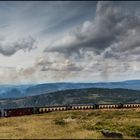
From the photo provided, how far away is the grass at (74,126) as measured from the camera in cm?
4726

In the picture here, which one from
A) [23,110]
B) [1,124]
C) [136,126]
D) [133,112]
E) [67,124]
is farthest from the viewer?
[23,110]

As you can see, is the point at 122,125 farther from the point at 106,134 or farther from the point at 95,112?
the point at 95,112

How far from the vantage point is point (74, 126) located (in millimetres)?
57281

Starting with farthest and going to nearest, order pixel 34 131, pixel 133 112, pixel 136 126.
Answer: pixel 133 112
pixel 136 126
pixel 34 131

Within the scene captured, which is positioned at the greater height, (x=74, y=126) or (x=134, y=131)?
(x=74, y=126)

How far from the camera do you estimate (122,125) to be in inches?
2307

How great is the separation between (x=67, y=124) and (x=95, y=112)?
2403 cm

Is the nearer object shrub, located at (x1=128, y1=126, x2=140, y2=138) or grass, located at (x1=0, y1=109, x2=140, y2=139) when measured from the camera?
grass, located at (x1=0, y1=109, x2=140, y2=139)

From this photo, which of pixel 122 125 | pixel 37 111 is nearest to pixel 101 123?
pixel 122 125

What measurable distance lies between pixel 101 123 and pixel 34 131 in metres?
15.5

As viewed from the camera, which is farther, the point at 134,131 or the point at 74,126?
the point at 74,126

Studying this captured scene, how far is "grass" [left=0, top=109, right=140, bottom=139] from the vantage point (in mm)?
47263

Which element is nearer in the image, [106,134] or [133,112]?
[106,134]

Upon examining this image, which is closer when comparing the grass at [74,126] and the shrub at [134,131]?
the grass at [74,126]
